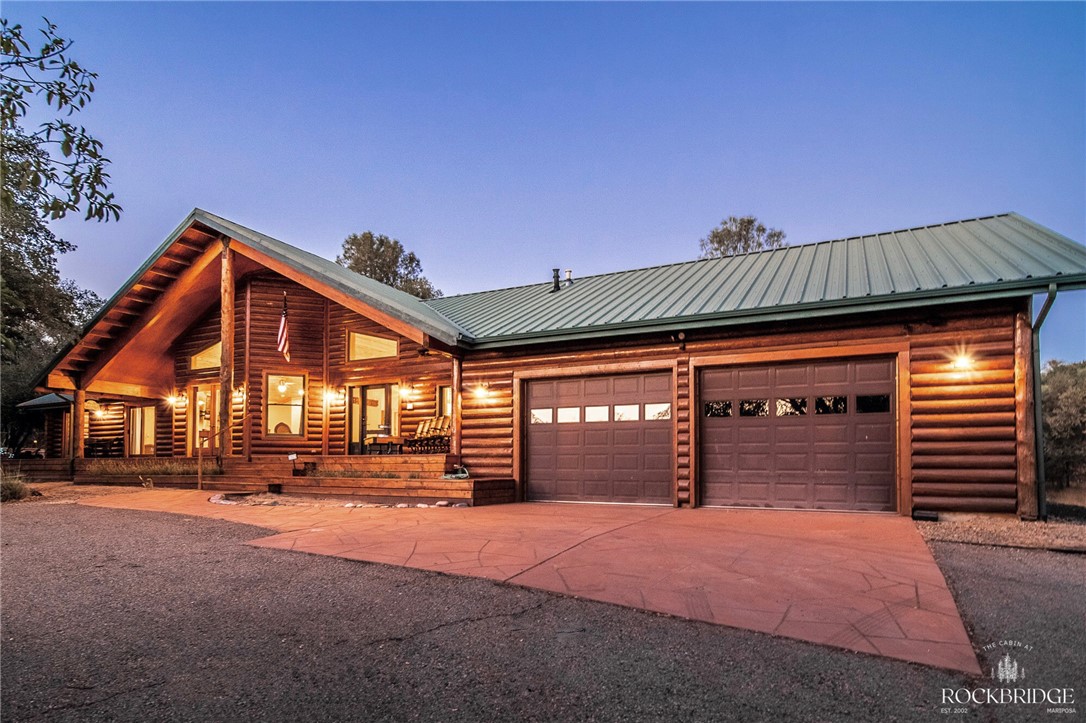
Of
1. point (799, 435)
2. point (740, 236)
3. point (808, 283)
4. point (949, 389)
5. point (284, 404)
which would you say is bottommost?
point (799, 435)

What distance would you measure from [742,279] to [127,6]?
10.2 metres

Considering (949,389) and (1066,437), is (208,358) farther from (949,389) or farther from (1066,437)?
(1066,437)

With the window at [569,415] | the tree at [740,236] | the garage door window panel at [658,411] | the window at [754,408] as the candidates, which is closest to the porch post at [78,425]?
the window at [569,415]

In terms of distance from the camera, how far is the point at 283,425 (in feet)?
55.0

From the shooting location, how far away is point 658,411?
11062 millimetres

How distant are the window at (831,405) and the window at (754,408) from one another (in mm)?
746

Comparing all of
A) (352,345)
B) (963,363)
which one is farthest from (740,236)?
(963,363)

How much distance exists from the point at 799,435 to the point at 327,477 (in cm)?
883

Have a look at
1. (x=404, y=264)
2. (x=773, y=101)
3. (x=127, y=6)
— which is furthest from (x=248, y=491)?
(x=773, y=101)

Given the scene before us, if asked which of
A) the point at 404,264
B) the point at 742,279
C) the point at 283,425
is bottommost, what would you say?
the point at 283,425

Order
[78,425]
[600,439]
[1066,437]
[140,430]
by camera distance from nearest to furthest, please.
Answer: [600,439] < [78,425] < [140,430] < [1066,437]

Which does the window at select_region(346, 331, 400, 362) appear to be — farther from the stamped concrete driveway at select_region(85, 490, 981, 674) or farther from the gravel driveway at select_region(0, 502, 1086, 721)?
the gravel driveway at select_region(0, 502, 1086, 721)

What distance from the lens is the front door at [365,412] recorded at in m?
17.3

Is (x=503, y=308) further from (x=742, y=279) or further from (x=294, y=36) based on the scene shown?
(x=294, y=36)
